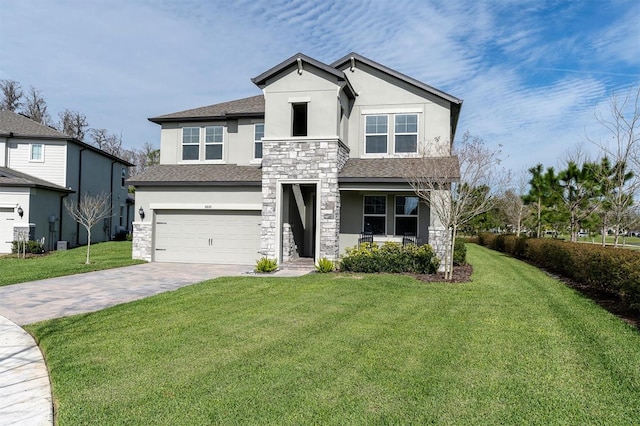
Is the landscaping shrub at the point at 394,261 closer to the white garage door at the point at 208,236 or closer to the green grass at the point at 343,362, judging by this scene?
the green grass at the point at 343,362

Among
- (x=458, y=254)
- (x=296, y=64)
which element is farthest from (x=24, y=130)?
(x=458, y=254)

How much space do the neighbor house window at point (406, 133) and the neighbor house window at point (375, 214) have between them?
2.16 meters

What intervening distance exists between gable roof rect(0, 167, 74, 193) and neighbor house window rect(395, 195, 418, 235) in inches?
680

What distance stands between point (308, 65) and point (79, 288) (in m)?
10.0

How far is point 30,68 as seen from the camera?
2284 cm

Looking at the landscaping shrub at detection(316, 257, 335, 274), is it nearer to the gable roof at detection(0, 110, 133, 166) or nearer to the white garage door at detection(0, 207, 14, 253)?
the white garage door at detection(0, 207, 14, 253)

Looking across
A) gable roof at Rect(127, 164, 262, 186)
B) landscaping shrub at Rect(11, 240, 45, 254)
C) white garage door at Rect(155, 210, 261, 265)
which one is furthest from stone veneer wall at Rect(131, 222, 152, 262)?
landscaping shrub at Rect(11, 240, 45, 254)

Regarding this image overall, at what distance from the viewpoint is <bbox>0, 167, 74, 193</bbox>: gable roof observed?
19.6 metres

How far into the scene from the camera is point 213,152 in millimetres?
17906

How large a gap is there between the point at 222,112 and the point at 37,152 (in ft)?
41.6

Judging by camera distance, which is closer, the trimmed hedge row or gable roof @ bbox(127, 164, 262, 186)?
the trimmed hedge row

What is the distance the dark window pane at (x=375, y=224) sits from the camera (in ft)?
51.1

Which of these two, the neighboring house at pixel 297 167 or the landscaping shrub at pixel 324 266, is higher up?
the neighboring house at pixel 297 167

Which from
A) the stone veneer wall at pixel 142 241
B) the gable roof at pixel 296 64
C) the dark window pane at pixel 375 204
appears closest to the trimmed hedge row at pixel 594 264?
the dark window pane at pixel 375 204
